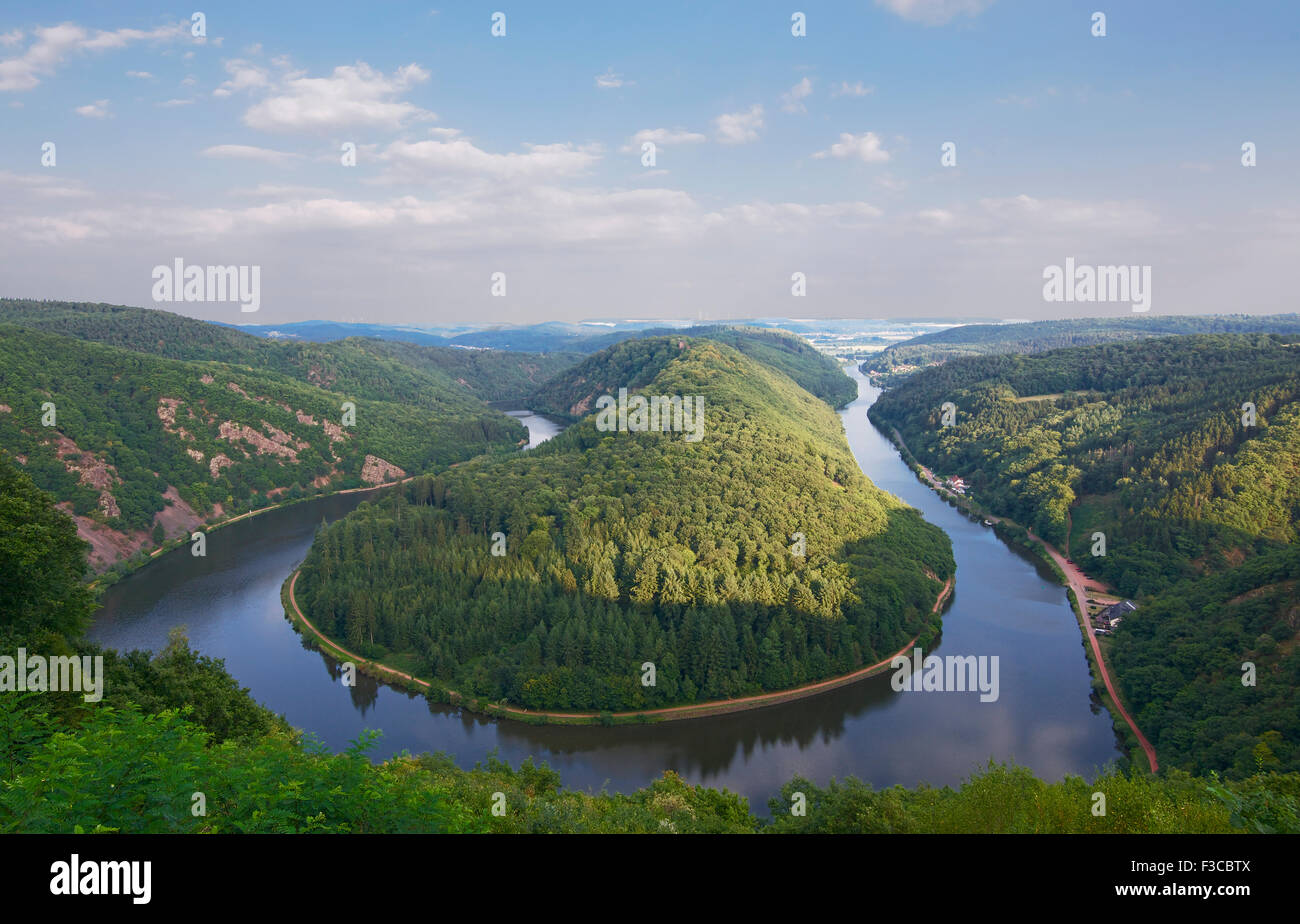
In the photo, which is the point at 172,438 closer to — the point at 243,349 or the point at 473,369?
the point at 243,349

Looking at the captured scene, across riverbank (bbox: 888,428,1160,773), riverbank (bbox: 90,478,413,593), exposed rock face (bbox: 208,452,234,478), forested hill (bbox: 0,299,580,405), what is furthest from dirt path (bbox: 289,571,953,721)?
forested hill (bbox: 0,299,580,405)

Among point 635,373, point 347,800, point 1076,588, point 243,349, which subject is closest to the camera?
point 347,800

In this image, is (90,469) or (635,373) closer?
(90,469)

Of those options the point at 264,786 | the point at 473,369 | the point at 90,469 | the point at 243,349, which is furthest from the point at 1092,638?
the point at 473,369

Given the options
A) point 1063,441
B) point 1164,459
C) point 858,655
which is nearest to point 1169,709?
point 858,655

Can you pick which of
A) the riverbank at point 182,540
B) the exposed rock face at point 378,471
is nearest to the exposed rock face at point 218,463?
the riverbank at point 182,540

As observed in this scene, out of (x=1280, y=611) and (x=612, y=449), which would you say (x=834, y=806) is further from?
(x=612, y=449)
